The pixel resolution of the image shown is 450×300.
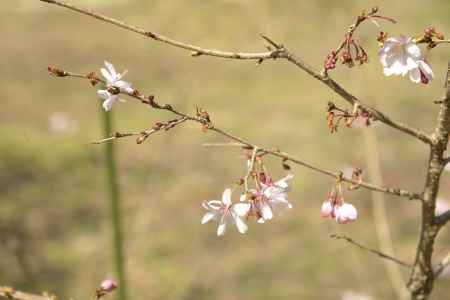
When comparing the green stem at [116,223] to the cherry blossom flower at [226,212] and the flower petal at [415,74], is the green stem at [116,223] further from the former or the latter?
the flower petal at [415,74]

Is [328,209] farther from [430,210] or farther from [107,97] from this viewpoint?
[107,97]

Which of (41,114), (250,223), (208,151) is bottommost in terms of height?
(250,223)

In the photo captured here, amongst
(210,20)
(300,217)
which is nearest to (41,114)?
(210,20)

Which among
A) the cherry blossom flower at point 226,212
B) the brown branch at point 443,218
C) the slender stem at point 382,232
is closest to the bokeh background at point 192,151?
the slender stem at point 382,232

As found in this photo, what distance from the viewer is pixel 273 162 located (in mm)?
1935

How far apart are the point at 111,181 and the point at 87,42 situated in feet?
4.72

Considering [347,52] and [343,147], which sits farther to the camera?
[343,147]

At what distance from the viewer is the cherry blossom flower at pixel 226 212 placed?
753mm

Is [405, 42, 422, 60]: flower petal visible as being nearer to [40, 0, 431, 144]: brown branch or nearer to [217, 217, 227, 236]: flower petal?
[40, 0, 431, 144]: brown branch

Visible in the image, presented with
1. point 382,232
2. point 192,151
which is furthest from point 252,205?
point 192,151

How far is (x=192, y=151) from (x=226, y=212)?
1.29 metres

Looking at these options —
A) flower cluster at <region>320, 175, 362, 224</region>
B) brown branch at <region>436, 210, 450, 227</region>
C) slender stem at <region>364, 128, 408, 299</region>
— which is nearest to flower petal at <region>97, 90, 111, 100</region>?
flower cluster at <region>320, 175, 362, 224</region>

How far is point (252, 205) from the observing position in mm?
773

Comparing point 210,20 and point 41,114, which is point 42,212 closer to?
point 41,114
